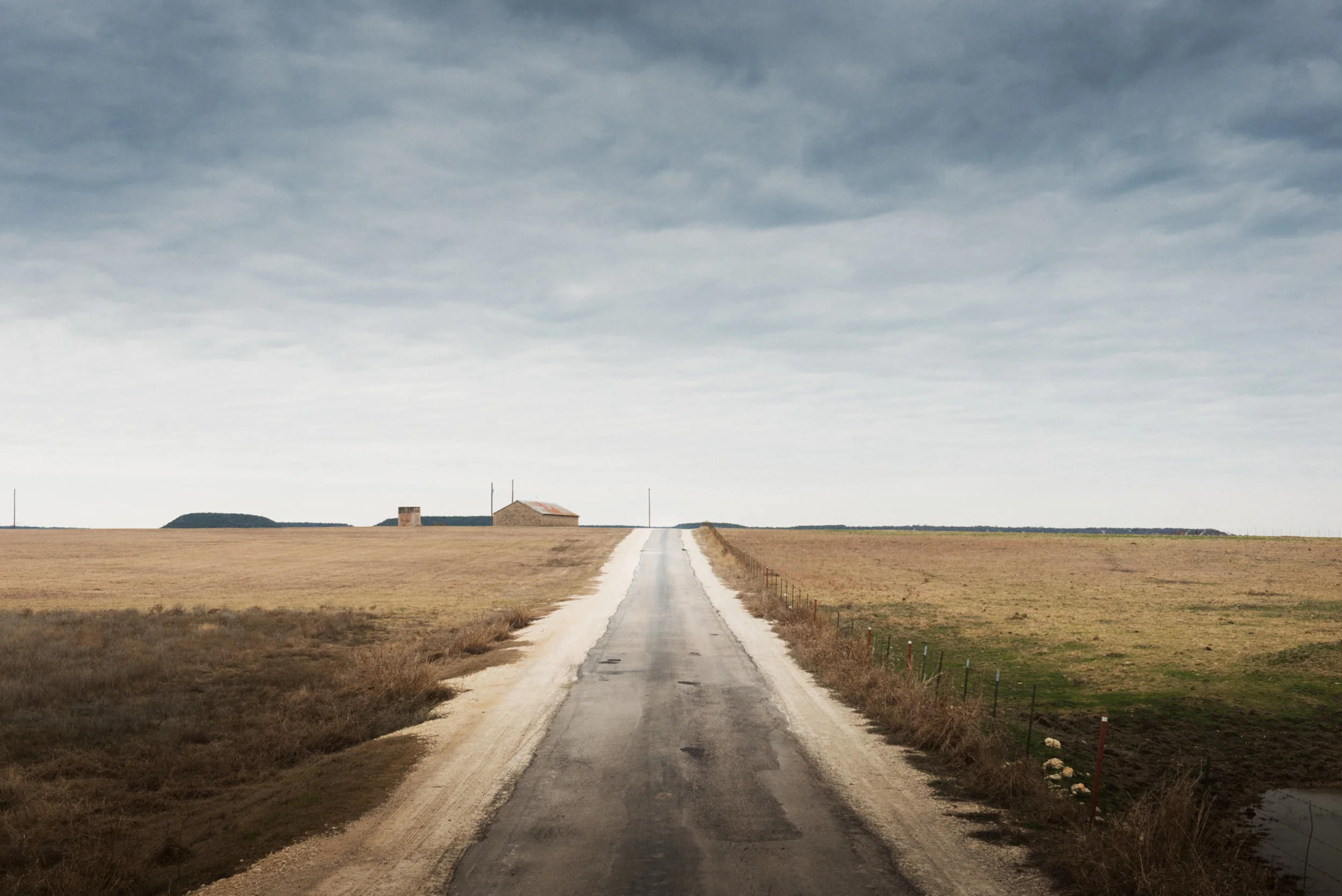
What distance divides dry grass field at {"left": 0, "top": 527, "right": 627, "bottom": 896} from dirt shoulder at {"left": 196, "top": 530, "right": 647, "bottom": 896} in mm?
493

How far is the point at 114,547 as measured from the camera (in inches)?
3191

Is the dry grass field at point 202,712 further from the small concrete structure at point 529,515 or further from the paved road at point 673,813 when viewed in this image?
the small concrete structure at point 529,515

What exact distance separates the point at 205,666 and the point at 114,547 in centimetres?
7399

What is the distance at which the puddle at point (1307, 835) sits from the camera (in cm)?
1060

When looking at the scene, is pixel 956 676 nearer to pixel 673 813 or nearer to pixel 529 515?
pixel 673 813

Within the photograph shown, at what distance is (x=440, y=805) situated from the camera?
11.2m

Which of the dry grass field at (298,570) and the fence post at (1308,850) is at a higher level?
the dry grass field at (298,570)

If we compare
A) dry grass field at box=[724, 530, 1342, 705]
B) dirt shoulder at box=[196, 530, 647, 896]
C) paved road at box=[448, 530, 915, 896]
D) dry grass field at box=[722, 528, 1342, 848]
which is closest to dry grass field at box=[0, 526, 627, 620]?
dirt shoulder at box=[196, 530, 647, 896]

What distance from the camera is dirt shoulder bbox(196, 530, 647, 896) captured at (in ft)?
29.0

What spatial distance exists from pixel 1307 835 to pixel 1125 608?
29.2 m

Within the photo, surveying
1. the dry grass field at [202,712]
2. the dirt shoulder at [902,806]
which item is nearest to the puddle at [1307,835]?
the dirt shoulder at [902,806]

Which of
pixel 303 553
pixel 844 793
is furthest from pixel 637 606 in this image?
pixel 303 553

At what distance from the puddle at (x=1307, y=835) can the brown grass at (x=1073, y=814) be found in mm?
505

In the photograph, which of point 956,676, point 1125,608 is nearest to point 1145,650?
point 956,676
